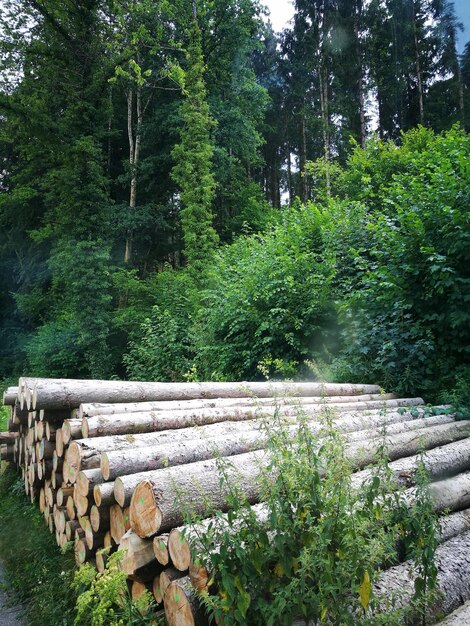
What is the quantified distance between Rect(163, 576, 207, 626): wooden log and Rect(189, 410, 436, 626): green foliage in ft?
0.34

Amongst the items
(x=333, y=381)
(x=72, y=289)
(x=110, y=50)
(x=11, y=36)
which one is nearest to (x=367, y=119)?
(x=110, y=50)

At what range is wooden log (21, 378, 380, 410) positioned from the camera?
3.97 meters

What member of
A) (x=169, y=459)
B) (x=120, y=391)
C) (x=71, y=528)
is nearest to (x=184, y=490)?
(x=169, y=459)

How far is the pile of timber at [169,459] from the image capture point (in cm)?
227

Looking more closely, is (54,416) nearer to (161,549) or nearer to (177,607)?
(161,549)

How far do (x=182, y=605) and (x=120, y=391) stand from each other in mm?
2689

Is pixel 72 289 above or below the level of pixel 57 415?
above

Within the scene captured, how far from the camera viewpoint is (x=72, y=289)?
44.5 feet

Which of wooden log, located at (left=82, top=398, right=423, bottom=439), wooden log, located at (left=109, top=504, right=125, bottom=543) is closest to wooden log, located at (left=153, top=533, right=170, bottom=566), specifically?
wooden log, located at (left=109, top=504, right=125, bottom=543)

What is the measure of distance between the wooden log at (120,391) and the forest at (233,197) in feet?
3.65

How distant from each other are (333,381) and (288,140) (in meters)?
26.9

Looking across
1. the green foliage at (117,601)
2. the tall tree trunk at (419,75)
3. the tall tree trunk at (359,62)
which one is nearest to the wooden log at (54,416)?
the green foliage at (117,601)

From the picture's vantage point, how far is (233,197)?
22.3m

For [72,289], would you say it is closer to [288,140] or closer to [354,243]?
[354,243]
